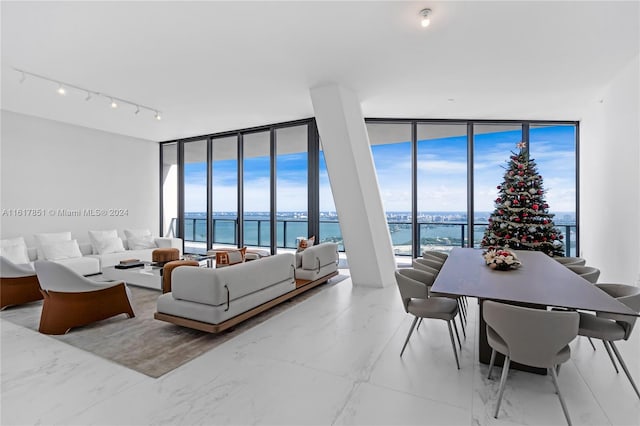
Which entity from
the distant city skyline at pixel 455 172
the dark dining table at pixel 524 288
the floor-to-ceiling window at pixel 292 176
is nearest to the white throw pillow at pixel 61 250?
the floor-to-ceiling window at pixel 292 176

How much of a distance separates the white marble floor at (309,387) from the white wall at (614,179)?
156 cm

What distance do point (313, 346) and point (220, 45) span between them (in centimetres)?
332

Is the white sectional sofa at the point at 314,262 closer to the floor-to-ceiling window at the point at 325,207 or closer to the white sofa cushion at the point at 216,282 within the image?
the floor-to-ceiling window at the point at 325,207

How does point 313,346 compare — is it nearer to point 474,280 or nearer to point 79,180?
point 474,280

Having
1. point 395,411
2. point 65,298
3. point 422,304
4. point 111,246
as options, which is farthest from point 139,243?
point 395,411

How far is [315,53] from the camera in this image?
373 cm

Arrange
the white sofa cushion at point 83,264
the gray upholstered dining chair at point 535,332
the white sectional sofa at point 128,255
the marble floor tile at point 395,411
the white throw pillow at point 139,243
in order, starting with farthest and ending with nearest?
1. the white throw pillow at point 139,243
2. the white sectional sofa at point 128,255
3. the white sofa cushion at point 83,264
4. the marble floor tile at point 395,411
5. the gray upholstered dining chair at point 535,332

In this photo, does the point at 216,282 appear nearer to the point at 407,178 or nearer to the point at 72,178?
the point at 407,178

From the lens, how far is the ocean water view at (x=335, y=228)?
6.47 metres

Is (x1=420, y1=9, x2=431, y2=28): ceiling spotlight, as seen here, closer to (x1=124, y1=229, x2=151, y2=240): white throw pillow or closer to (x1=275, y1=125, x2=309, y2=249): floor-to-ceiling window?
(x1=275, y1=125, x2=309, y2=249): floor-to-ceiling window

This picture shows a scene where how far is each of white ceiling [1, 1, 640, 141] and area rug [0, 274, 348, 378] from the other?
10.1ft

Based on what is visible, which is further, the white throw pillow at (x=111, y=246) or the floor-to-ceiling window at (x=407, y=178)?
the white throw pillow at (x=111, y=246)

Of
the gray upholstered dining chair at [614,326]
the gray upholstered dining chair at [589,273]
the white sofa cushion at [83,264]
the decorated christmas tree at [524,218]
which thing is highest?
the decorated christmas tree at [524,218]

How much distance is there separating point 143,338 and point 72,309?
0.90m
